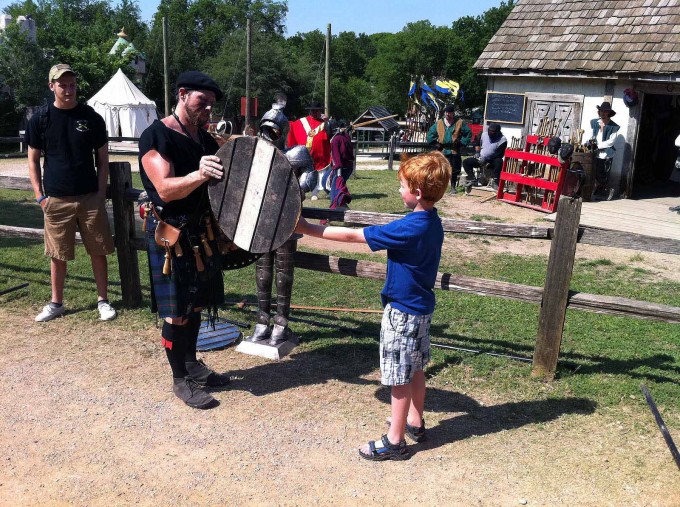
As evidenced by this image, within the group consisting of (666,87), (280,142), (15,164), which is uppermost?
(666,87)

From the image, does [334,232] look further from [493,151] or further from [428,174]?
[493,151]

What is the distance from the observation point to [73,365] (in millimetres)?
4535

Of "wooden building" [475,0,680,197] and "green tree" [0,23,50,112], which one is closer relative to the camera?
"wooden building" [475,0,680,197]

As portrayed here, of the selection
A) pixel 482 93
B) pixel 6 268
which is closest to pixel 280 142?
pixel 6 268

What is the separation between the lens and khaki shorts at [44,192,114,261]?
5.18 metres

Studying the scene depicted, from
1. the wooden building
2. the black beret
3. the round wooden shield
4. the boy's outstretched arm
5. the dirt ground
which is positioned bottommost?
the dirt ground

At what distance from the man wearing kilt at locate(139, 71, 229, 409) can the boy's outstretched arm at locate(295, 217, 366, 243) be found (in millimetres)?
501

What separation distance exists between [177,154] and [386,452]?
188 cm

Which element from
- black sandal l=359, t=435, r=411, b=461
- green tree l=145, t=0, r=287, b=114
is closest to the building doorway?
black sandal l=359, t=435, r=411, b=461

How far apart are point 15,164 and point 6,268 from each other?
12210 mm

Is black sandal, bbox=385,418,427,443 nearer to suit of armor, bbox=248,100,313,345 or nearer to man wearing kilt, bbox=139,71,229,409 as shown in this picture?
man wearing kilt, bbox=139,71,229,409

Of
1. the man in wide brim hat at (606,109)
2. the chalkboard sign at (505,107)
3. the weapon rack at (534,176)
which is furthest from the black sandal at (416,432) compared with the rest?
the chalkboard sign at (505,107)

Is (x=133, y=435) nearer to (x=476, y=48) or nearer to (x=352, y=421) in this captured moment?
(x=352, y=421)

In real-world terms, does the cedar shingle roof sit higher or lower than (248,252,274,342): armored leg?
higher
